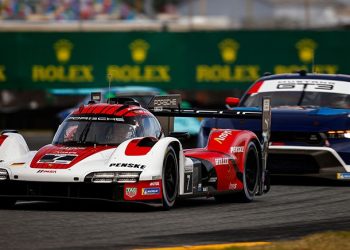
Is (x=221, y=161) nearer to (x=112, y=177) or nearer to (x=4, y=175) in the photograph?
(x=112, y=177)

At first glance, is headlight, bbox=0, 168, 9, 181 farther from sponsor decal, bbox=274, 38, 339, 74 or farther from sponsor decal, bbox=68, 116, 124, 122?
→ sponsor decal, bbox=274, 38, 339, 74

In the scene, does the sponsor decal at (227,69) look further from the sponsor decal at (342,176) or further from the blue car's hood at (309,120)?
the sponsor decal at (342,176)

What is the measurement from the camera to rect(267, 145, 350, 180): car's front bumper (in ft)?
48.2

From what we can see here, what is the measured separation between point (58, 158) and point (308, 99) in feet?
19.5

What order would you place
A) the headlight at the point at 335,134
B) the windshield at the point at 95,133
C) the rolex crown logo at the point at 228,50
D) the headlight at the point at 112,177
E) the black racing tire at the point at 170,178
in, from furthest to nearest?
the rolex crown logo at the point at 228,50 → the headlight at the point at 335,134 → the windshield at the point at 95,133 → the black racing tire at the point at 170,178 → the headlight at the point at 112,177

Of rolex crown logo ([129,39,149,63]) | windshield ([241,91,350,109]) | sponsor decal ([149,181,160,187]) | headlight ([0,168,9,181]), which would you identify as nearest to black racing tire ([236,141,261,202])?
sponsor decal ([149,181,160,187])

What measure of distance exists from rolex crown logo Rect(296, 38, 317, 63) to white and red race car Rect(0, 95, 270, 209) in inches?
719

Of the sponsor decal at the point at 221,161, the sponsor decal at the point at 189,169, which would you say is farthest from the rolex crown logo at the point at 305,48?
the sponsor decal at the point at 189,169

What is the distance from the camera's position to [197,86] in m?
31.0

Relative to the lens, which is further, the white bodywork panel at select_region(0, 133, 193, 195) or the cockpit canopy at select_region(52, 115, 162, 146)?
the cockpit canopy at select_region(52, 115, 162, 146)

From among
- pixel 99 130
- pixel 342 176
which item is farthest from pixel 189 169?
pixel 342 176

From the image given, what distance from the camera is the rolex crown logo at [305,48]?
101ft

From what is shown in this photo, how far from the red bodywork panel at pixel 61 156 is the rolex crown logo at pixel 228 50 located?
20216 millimetres

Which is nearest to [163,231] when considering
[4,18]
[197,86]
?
[197,86]
